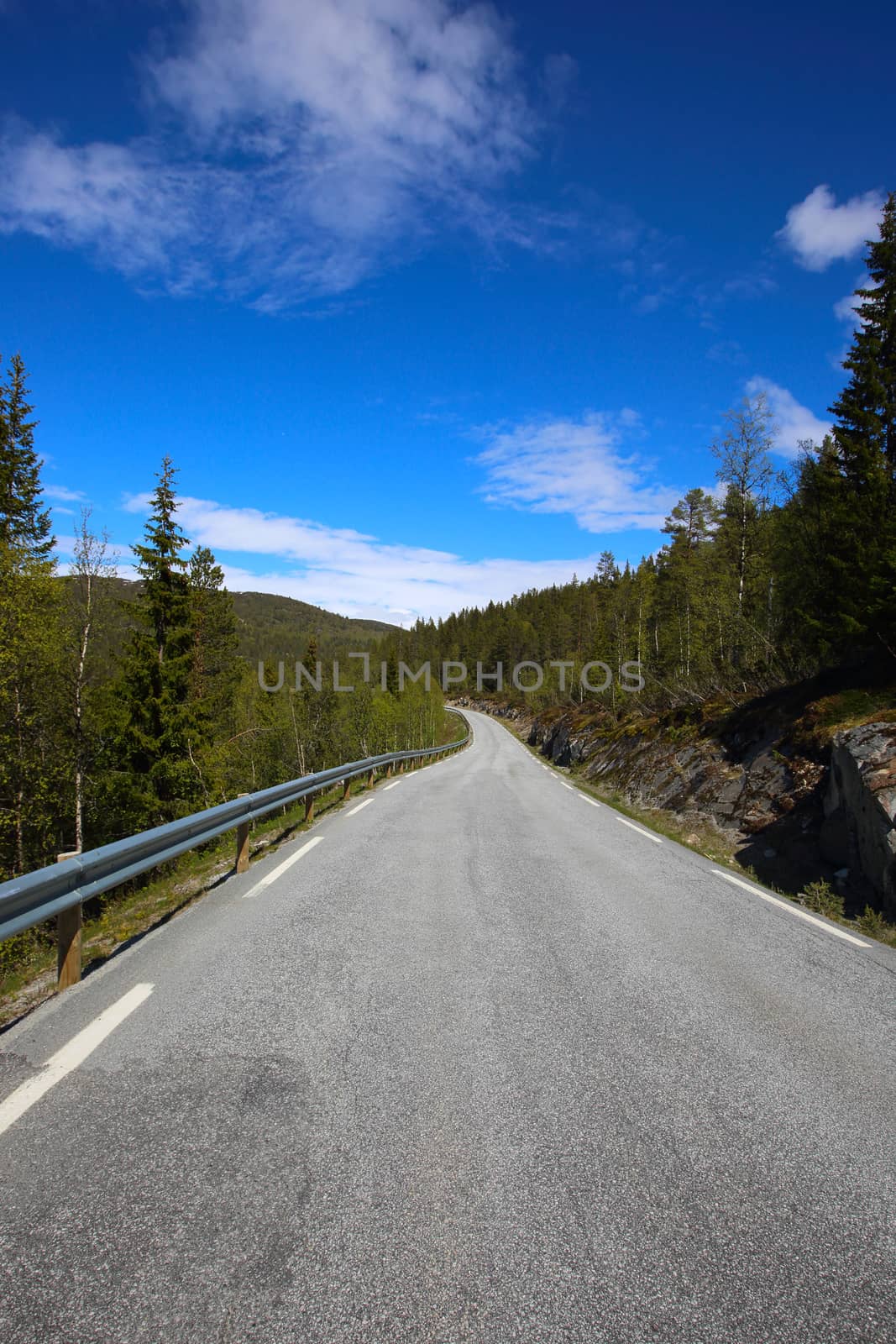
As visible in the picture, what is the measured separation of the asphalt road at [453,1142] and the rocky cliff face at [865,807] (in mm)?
2685

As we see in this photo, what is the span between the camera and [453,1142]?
2.39m

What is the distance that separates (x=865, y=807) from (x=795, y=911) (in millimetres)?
2541

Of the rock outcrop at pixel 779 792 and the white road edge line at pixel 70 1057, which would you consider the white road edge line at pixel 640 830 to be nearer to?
the rock outcrop at pixel 779 792

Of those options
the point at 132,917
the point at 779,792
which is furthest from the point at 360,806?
the point at 779,792

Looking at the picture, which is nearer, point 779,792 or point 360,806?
point 779,792

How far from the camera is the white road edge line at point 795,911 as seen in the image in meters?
5.18

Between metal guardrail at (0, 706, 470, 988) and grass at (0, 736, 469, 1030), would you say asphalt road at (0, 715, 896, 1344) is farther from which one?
metal guardrail at (0, 706, 470, 988)

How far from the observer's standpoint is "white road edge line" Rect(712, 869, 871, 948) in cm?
518

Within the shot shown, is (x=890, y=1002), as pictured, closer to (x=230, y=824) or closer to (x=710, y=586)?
(x=230, y=824)

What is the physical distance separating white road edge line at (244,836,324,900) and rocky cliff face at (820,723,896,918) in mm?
6615

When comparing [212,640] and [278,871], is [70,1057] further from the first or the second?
[212,640]

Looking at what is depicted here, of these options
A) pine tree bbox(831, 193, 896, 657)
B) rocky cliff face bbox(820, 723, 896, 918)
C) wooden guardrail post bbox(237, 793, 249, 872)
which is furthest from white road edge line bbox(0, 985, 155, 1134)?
pine tree bbox(831, 193, 896, 657)

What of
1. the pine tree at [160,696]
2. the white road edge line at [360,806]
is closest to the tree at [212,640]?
the pine tree at [160,696]

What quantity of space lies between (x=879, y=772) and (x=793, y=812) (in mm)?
3040
